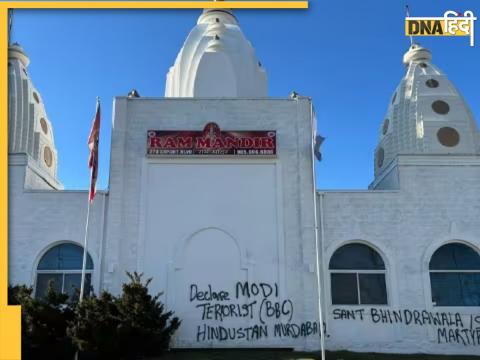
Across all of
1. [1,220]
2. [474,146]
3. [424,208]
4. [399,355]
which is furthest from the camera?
[474,146]

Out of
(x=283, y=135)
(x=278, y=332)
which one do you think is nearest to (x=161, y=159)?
(x=283, y=135)

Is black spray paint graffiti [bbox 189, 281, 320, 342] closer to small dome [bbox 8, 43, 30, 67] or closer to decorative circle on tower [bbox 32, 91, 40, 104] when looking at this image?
decorative circle on tower [bbox 32, 91, 40, 104]

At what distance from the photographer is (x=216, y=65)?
1195 inches

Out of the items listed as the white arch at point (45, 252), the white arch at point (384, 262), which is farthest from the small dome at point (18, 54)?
the white arch at point (384, 262)

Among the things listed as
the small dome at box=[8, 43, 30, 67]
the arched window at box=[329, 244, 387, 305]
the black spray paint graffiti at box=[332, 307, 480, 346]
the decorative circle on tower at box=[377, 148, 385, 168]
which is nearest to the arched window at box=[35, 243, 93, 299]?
the arched window at box=[329, 244, 387, 305]

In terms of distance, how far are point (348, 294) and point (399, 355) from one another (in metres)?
3.21

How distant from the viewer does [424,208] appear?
25406 millimetres

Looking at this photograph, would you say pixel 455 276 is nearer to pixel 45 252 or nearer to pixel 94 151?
pixel 94 151

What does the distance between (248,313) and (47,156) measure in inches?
615

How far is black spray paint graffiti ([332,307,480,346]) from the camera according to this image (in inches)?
935

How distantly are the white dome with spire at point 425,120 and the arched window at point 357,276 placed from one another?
17.9 feet

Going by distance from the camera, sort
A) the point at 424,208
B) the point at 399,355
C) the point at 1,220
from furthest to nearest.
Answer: the point at 424,208 → the point at 399,355 → the point at 1,220

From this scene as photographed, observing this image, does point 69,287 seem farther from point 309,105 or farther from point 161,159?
point 309,105

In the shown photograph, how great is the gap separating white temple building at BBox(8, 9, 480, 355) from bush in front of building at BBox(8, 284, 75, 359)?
253 centimetres
